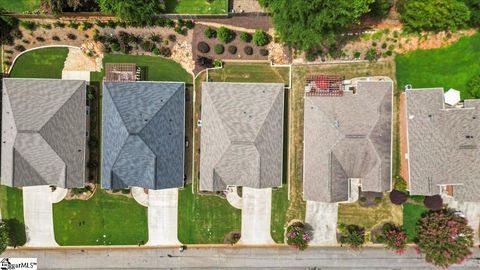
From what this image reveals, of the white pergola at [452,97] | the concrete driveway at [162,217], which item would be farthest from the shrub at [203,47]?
the white pergola at [452,97]

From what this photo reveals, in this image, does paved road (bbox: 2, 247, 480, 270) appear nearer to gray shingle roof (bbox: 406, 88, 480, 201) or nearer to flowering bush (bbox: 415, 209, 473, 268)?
flowering bush (bbox: 415, 209, 473, 268)

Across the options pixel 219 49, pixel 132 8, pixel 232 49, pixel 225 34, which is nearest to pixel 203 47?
pixel 219 49

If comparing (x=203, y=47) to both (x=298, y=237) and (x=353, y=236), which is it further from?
(x=353, y=236)

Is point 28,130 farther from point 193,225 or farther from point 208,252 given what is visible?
point 208,252

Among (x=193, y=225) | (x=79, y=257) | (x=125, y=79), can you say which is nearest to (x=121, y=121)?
(x=125, y=79)

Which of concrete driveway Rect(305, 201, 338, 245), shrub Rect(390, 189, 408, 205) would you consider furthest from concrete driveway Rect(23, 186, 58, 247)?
shrub Rect(390, 189, 408, 205)

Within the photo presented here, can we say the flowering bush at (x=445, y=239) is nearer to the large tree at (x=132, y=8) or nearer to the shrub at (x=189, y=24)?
the shrub at (x=189, y=24)
